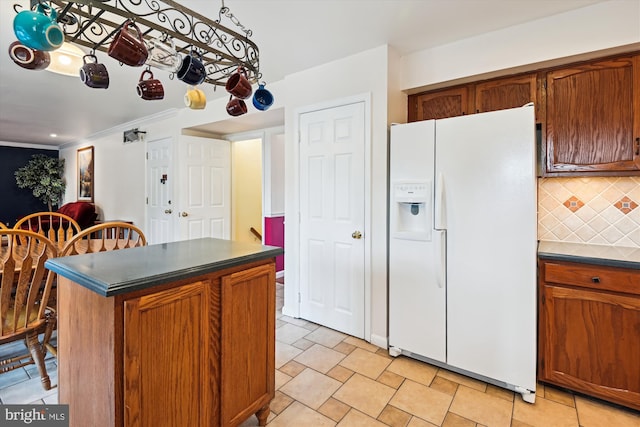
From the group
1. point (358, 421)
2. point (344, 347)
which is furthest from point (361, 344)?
point (358, 421)

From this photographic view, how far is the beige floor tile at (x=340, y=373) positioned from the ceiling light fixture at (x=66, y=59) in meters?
2.74

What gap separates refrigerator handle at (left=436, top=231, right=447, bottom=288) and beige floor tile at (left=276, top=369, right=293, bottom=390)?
1219 millimetres

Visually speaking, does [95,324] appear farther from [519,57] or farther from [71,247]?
[519,57]

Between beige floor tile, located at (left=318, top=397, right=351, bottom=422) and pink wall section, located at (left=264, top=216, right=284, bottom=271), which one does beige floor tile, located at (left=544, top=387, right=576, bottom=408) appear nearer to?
beige floor tile, located at (left=318, top=397, right=351, bottom=422)

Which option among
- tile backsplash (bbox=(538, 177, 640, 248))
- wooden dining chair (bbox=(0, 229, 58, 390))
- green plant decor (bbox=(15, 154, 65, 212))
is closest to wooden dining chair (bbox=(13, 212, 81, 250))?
wooden dining chair (bbox=(0, 229, 58, 390))

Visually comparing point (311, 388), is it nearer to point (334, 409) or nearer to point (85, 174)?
point (334, 409)

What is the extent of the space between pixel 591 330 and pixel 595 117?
1.33 meters

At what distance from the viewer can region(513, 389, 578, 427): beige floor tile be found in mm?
1714

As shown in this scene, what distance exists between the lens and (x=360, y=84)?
8.61 ft

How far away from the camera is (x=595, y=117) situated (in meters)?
2.05

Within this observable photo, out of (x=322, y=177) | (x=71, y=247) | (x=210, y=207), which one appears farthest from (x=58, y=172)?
(x=322, y=177)

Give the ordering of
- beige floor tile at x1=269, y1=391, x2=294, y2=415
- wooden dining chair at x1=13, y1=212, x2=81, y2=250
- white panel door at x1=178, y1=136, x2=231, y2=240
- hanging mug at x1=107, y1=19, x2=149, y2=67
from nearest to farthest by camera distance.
A: hanging mug at x1=107, y1=19, x2=149, y2=67
beige floor tile at x1=269, y1=391, x2=294, y2=415
wooden dining chair at x1=13, y1=212, x2=81, y2=250
white panel door at x1=178, y1=136, x2=231, y2=240

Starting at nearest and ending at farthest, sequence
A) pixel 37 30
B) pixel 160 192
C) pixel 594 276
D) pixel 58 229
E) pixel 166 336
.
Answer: pixel 37 30, pixel 166 336, pixel 594 276, pixel 58 229, pixel 160 192

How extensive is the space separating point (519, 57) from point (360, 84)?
1.14 m
